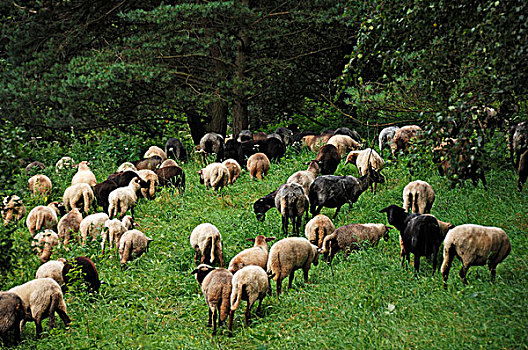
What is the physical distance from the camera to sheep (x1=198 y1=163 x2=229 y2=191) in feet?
39.7

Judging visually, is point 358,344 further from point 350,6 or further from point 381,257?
point 350,6

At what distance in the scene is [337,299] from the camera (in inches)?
264

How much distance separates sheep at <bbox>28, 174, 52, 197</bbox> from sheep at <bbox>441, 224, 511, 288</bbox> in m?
9.81

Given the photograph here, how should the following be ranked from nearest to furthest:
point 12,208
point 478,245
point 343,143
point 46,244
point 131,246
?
point 478,245, point 12,208, point 131,246, point 46,244, point 343,143

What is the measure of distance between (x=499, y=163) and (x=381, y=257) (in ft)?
11.9

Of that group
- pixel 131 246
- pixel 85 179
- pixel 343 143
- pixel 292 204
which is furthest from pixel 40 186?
pixel 343 143

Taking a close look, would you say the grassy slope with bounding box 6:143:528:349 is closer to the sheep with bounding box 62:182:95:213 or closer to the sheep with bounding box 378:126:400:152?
the sheep with bounding box 62:182:95:213

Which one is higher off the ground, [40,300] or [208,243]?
[208,243]

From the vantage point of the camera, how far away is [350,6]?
21.9ft

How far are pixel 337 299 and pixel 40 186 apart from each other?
29.3 ft

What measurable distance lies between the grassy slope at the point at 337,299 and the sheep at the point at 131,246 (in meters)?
0.12

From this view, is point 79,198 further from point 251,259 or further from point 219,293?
point 219,293

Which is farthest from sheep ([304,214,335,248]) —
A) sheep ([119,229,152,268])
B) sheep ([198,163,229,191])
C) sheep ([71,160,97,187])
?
sheep ([71,160,97,187])

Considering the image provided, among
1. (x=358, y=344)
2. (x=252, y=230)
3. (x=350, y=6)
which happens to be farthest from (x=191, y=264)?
(x=350, y=6)
